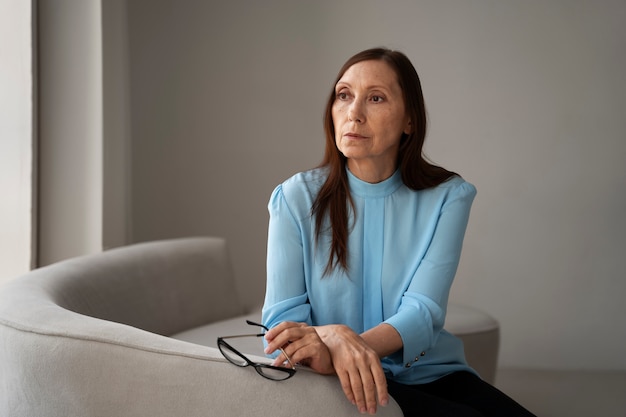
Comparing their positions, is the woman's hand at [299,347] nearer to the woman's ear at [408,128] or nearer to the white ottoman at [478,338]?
the woman's ear at [408,128]

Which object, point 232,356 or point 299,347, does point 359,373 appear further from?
point 232,356

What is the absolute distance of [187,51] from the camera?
3.97 m

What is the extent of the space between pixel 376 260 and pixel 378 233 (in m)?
0.06

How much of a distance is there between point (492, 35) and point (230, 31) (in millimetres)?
1261

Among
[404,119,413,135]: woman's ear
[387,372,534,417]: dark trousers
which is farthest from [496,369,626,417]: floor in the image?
[404,119,413,135]: woman's ear

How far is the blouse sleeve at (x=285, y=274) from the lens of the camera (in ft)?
5.77

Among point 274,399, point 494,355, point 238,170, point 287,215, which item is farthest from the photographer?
point 238,170

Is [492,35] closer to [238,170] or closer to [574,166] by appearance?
[574,166]

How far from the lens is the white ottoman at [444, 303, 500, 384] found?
2785 mm

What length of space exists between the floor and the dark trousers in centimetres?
155

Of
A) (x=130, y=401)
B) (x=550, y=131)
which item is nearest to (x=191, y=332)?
(x=130, y=401)

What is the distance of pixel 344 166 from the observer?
189 cm

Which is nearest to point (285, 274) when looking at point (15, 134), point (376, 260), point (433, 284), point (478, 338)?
point (376, 260)

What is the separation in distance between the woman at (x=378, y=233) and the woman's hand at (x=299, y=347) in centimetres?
24
